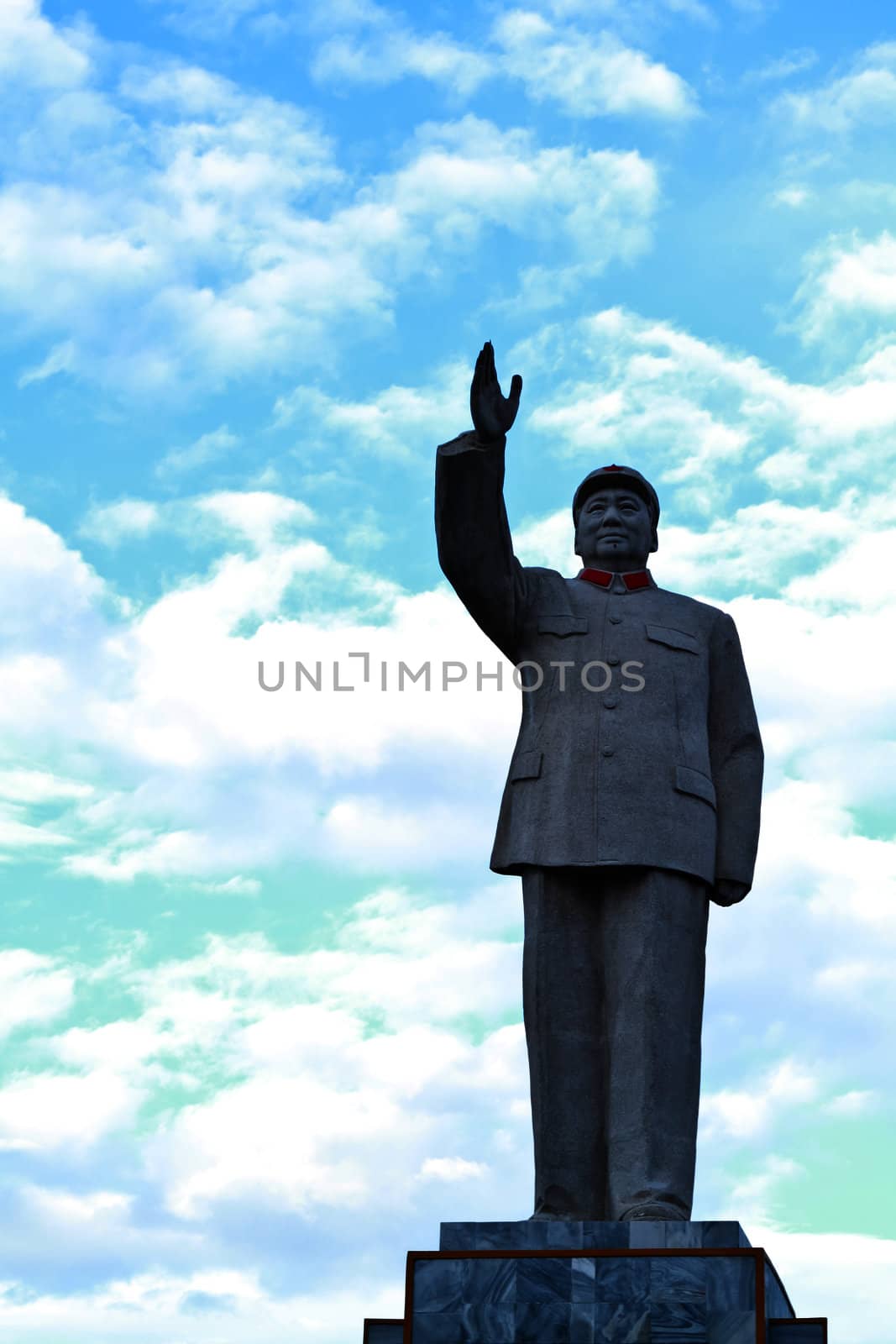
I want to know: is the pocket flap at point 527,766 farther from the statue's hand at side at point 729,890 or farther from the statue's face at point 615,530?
the statue's face at point 615,530

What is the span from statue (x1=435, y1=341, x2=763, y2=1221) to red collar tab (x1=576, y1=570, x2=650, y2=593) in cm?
1

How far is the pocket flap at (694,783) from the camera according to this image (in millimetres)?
10078

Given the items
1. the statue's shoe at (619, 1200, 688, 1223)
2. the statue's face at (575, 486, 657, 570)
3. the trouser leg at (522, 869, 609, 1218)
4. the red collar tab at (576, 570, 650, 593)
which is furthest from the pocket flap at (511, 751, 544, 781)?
the statue's shoe at (619, 1200, 688, 1223)

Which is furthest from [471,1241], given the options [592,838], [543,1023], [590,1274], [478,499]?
[478,499]

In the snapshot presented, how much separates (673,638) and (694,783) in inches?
35.0

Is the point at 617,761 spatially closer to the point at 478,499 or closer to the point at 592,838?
the point at 592,838

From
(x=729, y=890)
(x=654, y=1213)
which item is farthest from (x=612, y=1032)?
(x=729, y=890)

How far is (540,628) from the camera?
10.6m

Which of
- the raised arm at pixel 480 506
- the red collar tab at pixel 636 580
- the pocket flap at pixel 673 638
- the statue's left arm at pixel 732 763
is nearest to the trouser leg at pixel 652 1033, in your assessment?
the statue's left arm at pixel 732 763

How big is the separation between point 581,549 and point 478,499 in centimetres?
111

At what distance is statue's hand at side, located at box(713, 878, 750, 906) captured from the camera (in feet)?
33.8

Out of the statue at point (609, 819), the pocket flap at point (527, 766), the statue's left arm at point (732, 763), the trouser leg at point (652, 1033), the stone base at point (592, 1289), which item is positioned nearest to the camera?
the stone base at point (592, 1289)

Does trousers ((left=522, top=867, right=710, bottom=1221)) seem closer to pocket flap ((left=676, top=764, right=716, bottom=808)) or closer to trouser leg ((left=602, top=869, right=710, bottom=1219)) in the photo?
trouser leg ((left=602, top=869, right=710, bottom=1219))

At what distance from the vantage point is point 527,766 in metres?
10.3
